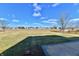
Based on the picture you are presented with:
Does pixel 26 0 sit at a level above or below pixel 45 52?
above

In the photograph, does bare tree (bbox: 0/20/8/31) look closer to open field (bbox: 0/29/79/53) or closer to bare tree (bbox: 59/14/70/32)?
open field (bbox: 0/29/79/53)

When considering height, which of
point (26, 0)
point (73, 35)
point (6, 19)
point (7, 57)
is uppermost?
point (26, 0)

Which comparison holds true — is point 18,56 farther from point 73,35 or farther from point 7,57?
point 73,35

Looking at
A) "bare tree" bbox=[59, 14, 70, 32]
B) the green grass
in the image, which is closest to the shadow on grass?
the green grass

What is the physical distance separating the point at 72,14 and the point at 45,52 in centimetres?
40

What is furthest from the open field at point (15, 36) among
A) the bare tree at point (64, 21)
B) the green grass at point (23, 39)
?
the bare tree at point (64, 21)

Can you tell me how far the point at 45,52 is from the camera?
2490 mm

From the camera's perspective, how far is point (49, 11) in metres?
2.49

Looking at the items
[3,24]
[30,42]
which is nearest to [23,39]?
[30,42]

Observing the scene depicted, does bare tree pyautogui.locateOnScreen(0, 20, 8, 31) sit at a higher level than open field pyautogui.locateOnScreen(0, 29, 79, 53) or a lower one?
higher

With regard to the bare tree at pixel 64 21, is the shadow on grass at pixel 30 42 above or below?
below

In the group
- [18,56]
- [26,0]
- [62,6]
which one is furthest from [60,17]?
[18,56]

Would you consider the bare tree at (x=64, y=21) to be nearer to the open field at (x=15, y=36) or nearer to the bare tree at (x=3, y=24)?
the open field at (x=15, y=36)

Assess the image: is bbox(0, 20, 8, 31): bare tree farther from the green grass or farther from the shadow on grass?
the shadow on grass
